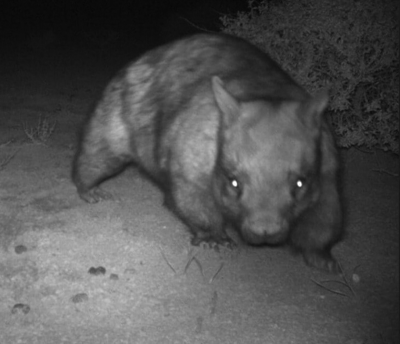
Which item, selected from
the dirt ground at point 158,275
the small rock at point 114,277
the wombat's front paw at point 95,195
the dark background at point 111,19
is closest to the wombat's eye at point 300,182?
the dirt ground at point 158,275

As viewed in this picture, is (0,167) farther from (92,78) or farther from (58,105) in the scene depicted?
(92,78)

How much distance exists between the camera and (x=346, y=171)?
5922 millimetres

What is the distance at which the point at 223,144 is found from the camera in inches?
155

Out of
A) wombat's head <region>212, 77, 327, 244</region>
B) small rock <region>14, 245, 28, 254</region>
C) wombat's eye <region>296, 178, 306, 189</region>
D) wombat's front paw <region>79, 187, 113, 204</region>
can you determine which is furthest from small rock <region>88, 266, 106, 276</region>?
wombat's eye <region>296, 178, 306, 189</region>

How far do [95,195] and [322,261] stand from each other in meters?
1.86

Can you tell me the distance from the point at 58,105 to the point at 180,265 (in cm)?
407

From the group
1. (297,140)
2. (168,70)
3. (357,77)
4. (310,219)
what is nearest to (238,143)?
(297,140)

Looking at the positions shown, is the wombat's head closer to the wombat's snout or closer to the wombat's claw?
the wombat's snout

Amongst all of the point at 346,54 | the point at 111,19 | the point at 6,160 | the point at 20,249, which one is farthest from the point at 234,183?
the point at 111,19

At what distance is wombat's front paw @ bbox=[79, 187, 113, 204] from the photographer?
5.14 meters

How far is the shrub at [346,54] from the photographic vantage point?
5602mm

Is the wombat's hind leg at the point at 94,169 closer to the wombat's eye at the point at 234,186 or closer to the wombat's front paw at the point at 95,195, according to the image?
the wombat's front paw at the point at 95,195

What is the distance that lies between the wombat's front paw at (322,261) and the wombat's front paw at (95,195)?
1.68 meters

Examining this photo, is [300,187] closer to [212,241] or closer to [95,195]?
[212,241]
